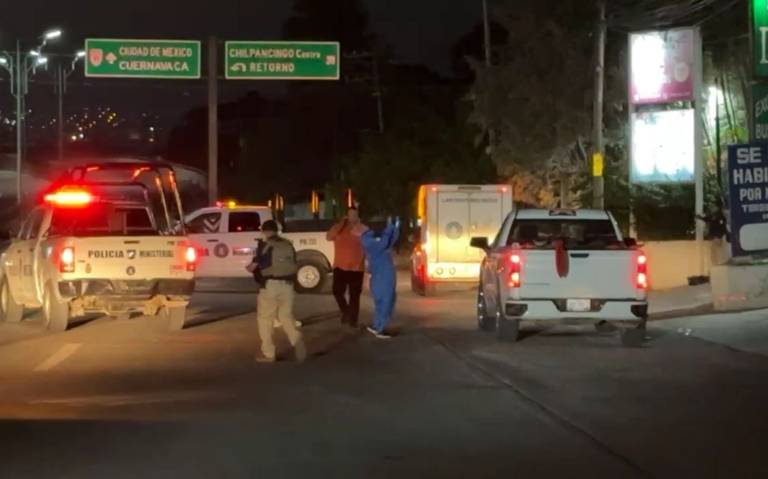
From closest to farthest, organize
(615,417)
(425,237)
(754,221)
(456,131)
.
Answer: (615,417)
(754,221)
(425,237)
(456,131)

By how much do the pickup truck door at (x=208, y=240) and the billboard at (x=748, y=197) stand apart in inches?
462

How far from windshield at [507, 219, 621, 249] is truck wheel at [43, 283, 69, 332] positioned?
6.62 m

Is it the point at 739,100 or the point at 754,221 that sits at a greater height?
the point at 739,100

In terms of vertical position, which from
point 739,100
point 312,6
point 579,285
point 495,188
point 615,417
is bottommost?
point 615,417

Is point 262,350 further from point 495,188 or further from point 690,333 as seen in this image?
point 495,188

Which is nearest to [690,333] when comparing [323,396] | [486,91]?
[323,396]

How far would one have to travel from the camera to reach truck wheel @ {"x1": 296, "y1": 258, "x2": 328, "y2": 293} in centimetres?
2906

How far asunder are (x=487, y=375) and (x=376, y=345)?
3468 mm

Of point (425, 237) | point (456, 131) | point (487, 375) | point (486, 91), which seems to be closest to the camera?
point (487, 375)

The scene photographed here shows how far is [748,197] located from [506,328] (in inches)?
259

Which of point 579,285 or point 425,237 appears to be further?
point 425,237

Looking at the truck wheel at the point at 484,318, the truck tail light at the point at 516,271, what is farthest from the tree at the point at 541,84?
the truck tail light at the point at 516,271

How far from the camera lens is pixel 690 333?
19234 millimetres

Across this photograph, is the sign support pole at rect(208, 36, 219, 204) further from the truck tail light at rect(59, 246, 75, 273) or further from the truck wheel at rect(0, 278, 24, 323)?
the truck tail light at rect(59, 246, 75, 273)
